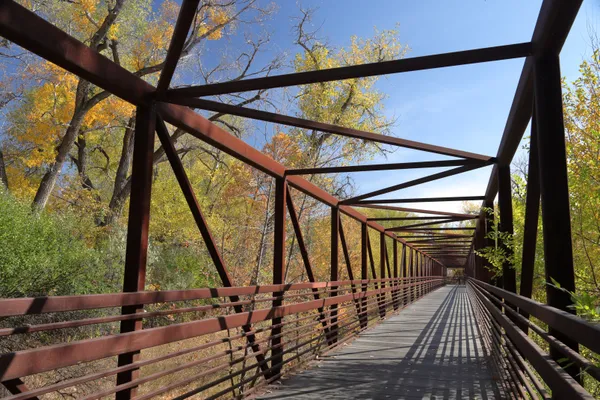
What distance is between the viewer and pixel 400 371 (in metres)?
5.54

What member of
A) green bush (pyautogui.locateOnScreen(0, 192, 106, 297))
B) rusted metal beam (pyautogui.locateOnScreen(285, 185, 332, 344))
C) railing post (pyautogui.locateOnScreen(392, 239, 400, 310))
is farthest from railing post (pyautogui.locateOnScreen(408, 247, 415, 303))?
rusted metal beam (pyautogui.locateOnScreen(285, 185, 332, 344))

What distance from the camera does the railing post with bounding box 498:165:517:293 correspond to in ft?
19.7

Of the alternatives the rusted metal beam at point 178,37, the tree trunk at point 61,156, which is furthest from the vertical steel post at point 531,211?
the tree trunk at point 61,156

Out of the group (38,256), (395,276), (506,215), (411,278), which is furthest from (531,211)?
(411,278)

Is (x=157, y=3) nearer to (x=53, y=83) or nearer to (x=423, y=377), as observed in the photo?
(x=53, y=83)

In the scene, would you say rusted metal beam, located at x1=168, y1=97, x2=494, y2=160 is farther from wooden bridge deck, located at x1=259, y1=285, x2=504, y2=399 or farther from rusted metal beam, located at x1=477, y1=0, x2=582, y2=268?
wooden bridge deck, located at x1=259, y1=285, x2=504, y2=399

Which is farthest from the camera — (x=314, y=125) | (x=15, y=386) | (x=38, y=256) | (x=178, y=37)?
(x=38, y=256)

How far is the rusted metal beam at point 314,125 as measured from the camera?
4.23 meters

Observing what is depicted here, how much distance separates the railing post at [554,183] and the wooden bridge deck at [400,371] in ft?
6.07

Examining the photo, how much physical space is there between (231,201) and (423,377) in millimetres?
14020

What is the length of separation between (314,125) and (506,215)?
2.99m

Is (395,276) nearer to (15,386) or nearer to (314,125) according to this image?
(314,125)

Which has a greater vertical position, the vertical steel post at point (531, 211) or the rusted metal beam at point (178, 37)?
the rusted metal beam at point (178, 37)

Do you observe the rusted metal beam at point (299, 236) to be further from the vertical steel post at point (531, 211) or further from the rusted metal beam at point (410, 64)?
the vertical steel post at point (531, 211)
